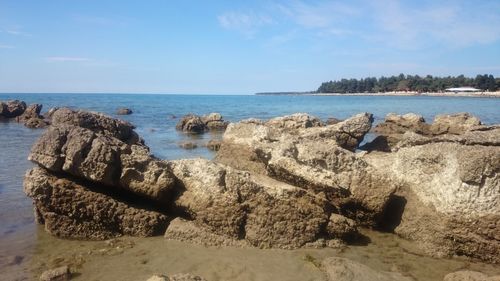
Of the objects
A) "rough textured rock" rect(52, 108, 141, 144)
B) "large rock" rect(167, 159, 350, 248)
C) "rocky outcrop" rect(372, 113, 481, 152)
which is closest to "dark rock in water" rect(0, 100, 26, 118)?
"rocky outcrop" rect(372, 113, 481, 152)

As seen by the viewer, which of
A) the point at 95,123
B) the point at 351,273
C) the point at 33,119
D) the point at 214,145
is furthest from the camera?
the point at 33,119

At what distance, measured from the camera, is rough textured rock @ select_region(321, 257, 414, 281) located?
6.62 meters

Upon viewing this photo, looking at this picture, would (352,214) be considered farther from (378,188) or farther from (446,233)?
(446,233)

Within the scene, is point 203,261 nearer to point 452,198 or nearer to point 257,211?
point 257,211

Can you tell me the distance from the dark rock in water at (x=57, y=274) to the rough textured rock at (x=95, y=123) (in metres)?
3.44

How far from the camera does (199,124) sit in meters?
34.5

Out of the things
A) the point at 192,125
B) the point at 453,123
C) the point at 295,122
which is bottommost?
the point at 192,125

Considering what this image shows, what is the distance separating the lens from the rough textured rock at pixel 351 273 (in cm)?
662

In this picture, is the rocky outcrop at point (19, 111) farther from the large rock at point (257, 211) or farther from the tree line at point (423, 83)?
the tree line at point (423, 83)

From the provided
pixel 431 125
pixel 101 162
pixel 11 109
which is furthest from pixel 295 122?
pixel 11 109

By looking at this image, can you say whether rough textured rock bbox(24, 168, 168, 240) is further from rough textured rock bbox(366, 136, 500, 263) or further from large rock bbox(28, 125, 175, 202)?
rough textured rock bbox(366, 136, 500, 263)

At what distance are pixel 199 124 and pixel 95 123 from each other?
2302 centimetres

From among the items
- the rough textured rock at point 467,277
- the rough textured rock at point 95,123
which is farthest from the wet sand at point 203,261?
the rough textured rock at point 95,123

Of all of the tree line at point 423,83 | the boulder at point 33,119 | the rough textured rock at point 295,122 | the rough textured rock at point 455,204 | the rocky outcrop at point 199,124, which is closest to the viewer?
the rough textured rock at point 455,204
